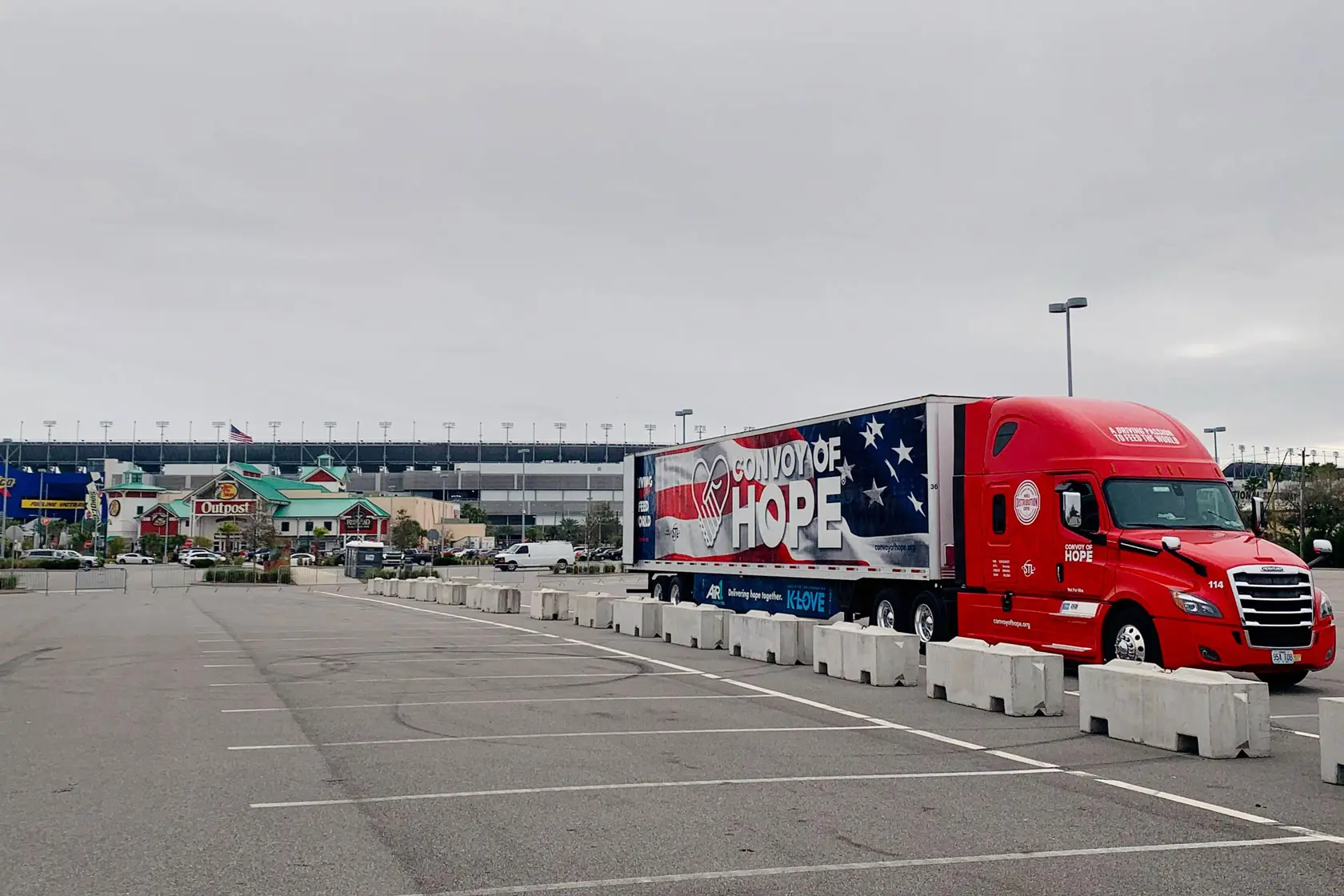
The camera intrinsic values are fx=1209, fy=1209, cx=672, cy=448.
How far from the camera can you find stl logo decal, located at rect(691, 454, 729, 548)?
25781 mm

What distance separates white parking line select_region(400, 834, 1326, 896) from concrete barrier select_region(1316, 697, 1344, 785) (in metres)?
1.88

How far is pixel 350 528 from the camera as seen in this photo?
11238cm

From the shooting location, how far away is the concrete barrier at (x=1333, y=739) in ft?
29.0

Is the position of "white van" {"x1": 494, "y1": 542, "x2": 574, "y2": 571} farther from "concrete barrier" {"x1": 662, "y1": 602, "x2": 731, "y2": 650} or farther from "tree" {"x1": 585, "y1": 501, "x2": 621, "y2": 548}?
"concrete barrier" {"x1": 662, "y1": 602, "x2": 731, "y2": 650}

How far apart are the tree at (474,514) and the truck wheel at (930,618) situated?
115m

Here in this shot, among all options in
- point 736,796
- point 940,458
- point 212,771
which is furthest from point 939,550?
point 212,771

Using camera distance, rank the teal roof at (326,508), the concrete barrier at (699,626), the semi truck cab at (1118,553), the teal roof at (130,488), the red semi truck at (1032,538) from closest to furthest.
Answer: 1. the semi truck cab at (1118,553)
2. the red semi truck at (1032,538)
3. the concrete barrier at (699,626)
4. the teal roof at (326,508)
5. the teal roof at (130,488)

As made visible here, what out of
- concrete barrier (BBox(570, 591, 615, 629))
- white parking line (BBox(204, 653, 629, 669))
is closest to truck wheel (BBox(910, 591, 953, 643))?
white parking line (BBox(204, 653, 629, 669))

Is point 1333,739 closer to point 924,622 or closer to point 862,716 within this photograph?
point 862,716

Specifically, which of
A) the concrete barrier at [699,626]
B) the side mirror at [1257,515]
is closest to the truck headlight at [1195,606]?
the side mirror at [1257,515]

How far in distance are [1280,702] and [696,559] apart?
48.0 ft

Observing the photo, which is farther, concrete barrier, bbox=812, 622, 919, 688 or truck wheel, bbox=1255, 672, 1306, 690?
concrete barrier, bbox=812, 622, 919, 688

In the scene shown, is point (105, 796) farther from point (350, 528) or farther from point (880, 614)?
point (350, 528)

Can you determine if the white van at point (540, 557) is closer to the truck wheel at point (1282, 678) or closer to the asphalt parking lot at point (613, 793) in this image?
the asphalt parking lot at point (613, 793)
